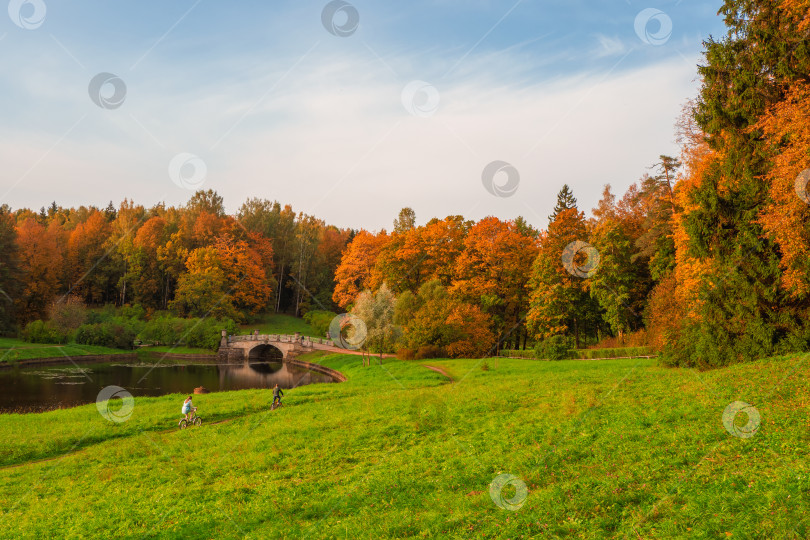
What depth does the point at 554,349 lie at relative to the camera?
4194cm

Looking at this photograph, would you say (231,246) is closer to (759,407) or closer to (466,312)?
(466,312)

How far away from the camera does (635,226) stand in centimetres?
5700

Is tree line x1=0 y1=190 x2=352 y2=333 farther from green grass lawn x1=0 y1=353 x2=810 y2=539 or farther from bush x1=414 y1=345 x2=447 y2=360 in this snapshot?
green grass lawn x1=0 y1=353 x2=810 y2=539

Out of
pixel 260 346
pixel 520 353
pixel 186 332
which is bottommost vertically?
pixel 260 346

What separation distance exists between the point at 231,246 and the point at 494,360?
66.2 meters

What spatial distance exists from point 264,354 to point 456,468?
230 feet

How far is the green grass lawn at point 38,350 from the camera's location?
2229 inches

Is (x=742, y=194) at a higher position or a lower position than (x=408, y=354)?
higher

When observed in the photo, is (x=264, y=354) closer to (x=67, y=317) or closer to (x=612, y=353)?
(x=67, y=317)

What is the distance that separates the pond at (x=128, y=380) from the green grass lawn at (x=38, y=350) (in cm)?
435

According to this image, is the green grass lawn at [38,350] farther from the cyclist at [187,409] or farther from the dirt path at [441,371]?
the dirt path at [441,371]

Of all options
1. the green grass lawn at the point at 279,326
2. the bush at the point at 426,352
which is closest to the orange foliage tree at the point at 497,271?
the bush at the point at 426,352

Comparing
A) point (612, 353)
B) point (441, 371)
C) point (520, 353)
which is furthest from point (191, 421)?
point (520, 353)

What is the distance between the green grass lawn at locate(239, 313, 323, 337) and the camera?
8769cm
